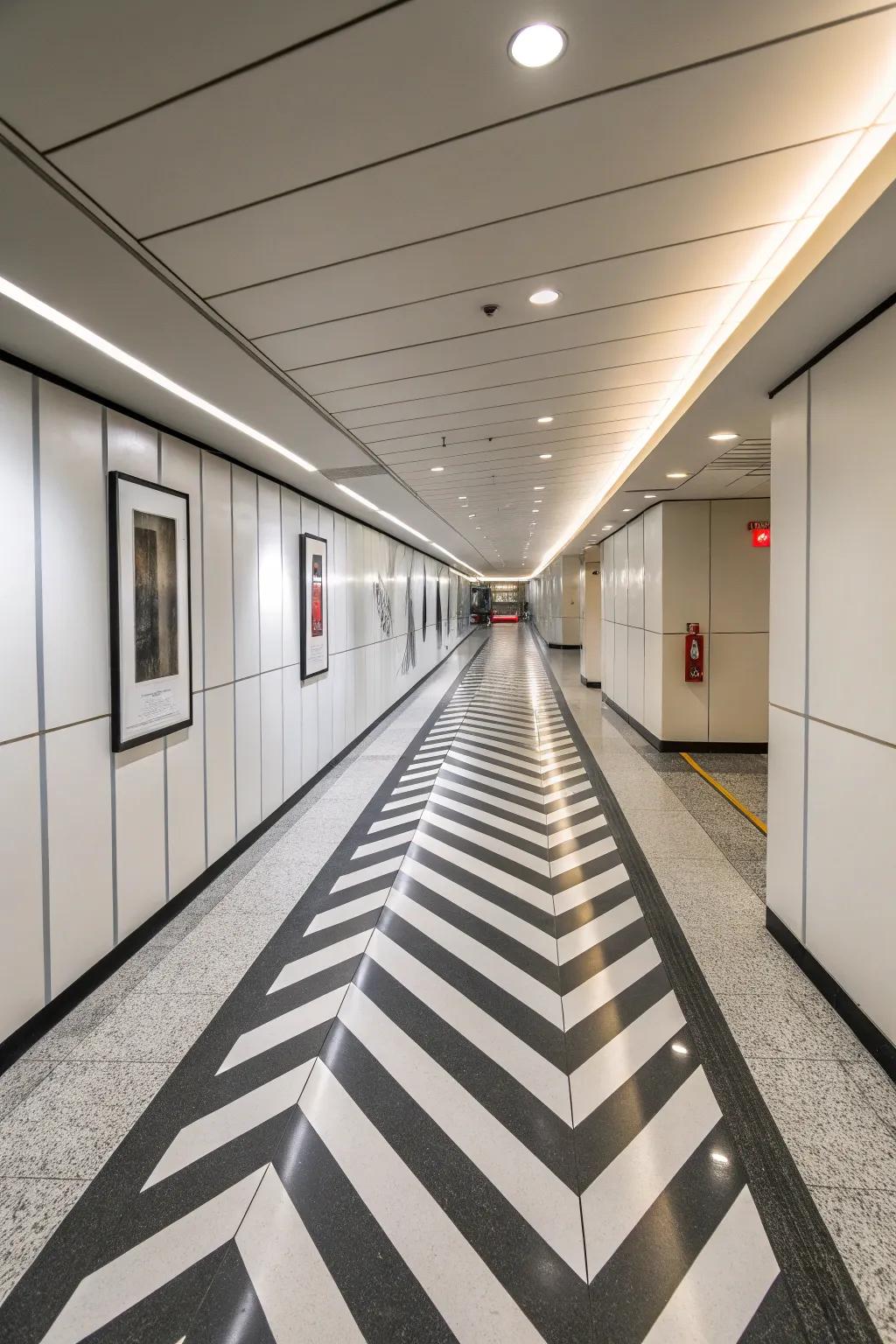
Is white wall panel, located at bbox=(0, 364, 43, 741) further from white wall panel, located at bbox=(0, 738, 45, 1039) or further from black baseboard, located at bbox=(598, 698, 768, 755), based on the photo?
black baseboard, located at bbox=(598, 698, 768, 755)

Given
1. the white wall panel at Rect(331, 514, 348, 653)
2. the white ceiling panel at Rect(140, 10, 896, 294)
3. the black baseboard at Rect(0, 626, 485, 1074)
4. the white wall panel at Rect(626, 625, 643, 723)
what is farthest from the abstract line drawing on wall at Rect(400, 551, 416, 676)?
the white ceiling panel at Rect(140, 10, 896, 294)

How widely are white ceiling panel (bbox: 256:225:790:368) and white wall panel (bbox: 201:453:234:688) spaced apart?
5.27ft

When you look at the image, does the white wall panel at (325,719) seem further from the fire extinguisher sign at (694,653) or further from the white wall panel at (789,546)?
the white wall panel at (789,546)

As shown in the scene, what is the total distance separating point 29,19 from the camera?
1.27 metres

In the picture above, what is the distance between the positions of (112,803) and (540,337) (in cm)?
327

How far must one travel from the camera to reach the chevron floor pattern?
163cm

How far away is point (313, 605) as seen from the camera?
21.5 feet

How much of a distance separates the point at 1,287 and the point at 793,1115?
163 inches

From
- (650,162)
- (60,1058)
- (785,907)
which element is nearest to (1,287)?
(650,162)

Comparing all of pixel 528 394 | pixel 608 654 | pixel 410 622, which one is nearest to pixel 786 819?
pixel 528 394

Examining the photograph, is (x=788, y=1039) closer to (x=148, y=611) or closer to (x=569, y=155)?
(x=569, y=155)

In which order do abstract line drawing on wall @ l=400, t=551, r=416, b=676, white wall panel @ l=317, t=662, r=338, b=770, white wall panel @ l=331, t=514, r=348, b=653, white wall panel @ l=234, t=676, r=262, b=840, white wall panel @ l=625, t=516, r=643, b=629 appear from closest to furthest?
white wall panel @ l=234, t=676, r=262, b=840, white wall panel @ l=317, t=662, r=338, b=770, white wall panel @ l=331, t=514, r=348, b=653, white wall panel @ l=625, t=516, r=643, b=629, abstract line drawing on wall @ l=400, t=551, r=416, b=676

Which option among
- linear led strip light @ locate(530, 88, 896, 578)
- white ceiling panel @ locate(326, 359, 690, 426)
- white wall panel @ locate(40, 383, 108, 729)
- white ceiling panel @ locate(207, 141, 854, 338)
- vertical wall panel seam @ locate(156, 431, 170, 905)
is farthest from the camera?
vertical wall panel seam @ locate(156, 431, 170, 905)

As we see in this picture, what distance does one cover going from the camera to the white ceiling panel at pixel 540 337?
2854 millimetres
